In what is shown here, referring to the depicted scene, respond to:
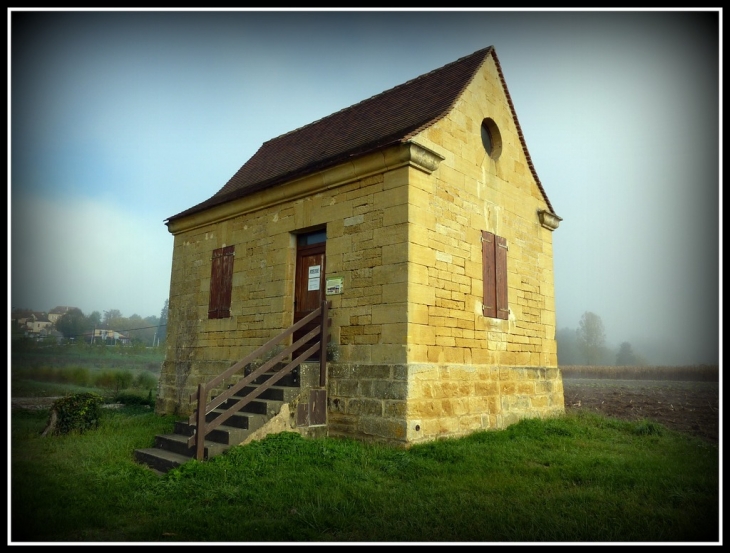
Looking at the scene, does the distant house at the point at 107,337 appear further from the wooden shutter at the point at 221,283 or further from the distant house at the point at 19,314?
the distant house at the point at 19,314

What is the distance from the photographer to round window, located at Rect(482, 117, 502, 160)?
10992 mm

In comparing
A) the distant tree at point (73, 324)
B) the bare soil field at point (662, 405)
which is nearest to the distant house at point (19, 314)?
the bare soil field at point (662, 405)

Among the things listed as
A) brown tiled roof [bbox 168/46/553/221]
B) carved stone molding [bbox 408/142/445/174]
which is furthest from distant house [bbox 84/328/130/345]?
carved stone molding [bbox 408/142/445/174]

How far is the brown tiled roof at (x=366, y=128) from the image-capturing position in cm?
962

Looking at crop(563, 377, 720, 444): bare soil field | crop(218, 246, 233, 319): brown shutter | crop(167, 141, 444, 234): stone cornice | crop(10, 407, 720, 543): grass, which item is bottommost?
crop(563, 377, 720, 444): bare soil field

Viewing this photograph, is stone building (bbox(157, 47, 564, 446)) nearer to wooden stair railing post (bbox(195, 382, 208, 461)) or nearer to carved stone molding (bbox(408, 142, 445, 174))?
carved stone molding (bbox(408, 142, 445, 174))

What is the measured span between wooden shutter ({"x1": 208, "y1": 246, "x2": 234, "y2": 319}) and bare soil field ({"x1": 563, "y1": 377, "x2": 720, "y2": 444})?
833 centimetres

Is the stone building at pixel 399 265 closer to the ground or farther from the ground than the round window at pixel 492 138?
closer to the ground

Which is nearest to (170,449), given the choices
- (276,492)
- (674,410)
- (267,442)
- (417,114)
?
(267,442)

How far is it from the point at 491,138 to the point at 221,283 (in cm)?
674

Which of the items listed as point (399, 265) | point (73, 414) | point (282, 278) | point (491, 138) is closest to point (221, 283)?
point (282, 278)

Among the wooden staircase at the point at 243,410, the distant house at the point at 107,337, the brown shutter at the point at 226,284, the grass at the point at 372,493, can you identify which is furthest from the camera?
the distant house at the point at 107,337

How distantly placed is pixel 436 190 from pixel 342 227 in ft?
5.78

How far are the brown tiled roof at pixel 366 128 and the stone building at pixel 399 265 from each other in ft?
0.18
